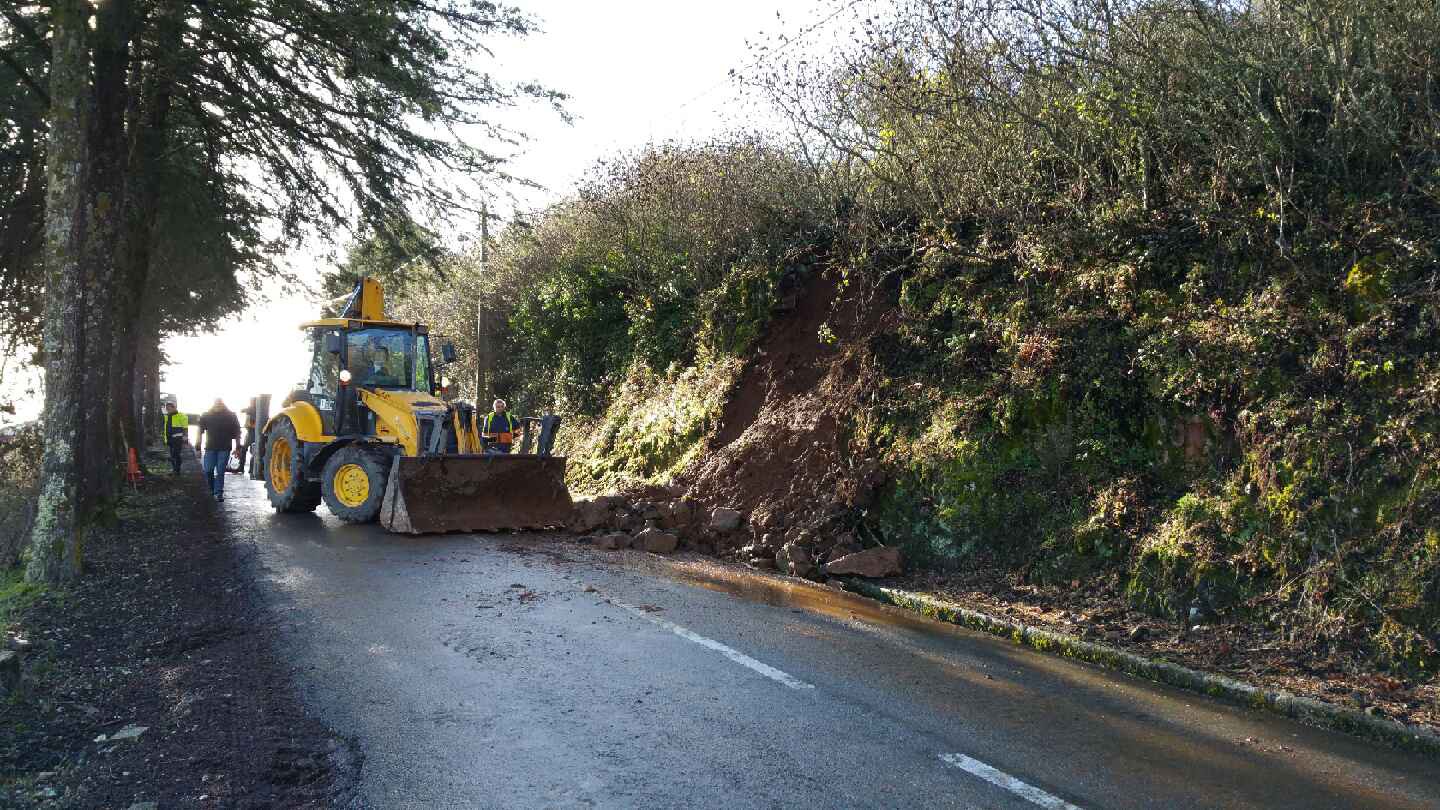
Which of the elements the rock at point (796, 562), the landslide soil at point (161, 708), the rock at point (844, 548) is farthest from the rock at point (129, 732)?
the rock at point (844, 548)

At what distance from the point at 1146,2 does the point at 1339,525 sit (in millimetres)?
5323

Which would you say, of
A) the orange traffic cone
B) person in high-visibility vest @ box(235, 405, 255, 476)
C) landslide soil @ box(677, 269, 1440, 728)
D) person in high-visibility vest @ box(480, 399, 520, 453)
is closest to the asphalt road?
landslide soil @ box(677, 269, 1440, 728)

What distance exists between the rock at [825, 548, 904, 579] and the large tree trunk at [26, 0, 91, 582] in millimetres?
7366

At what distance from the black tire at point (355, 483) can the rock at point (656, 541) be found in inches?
150

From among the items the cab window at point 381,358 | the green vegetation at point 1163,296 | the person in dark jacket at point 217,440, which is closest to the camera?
the green vegetation at point 1163,296

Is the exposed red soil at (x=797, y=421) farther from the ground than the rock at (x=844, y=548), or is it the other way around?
the exposed red soil at (x=797, y=421)

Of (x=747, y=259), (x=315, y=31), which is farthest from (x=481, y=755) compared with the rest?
(x=747, y=259)

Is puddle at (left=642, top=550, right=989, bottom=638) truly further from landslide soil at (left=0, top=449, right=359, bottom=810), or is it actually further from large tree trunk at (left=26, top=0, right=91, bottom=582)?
large tree trunk at (left=26, top=0, right=91, bottom=582)

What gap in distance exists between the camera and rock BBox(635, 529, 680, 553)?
12.3 m

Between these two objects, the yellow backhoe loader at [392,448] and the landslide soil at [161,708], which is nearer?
the landslide soil at [161,708]

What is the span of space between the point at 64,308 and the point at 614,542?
6.26 m

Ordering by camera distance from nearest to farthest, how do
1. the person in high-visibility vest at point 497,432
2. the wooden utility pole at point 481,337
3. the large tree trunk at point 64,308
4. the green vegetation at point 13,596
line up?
the green vegetation at point 13,596
the large tree trunk at point 64,308
the person in high-visibility vest at point 497,432
the wooden utility pole at point 481,337

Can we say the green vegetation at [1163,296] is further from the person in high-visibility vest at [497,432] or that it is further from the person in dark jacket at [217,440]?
the person in dark jacket at [217,440]

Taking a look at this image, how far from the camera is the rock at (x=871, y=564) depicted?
33.3 feet
